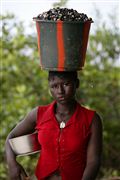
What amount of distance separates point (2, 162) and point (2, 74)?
991 millimetres

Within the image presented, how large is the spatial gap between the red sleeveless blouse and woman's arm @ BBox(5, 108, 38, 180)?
128mm

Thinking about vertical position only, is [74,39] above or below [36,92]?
above

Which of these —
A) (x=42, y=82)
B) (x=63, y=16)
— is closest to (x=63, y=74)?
(x=63, y=16)

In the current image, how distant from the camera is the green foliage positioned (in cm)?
769

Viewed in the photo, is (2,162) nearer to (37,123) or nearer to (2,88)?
(2,88)

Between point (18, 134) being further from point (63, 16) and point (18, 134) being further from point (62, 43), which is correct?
point (63, 16)

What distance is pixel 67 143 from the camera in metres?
4.85

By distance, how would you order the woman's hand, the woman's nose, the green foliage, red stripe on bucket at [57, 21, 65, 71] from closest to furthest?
red stripe on bucket at [57, 21, 65, 71]
the woman's nose
the woman's hand
the green foliage

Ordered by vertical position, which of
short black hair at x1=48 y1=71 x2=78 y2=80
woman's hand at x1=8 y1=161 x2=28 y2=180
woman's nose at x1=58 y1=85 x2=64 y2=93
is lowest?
woman's hand at x1=8 y1=161 x2=28 y2=180

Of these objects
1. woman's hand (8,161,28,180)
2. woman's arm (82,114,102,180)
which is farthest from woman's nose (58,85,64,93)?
woman's hand (8,161,28,180)

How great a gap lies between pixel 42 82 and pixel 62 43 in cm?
330

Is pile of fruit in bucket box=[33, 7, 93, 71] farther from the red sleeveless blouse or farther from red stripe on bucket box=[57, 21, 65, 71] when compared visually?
the red sleeveless blouse

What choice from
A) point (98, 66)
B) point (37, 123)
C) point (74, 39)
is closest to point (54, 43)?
point (74, 39)

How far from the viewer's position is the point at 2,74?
794cm
